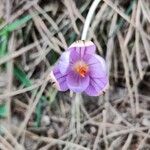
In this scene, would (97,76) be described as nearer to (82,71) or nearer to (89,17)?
(82,71)

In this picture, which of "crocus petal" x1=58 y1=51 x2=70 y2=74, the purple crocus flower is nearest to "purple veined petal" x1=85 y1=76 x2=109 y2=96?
the purple crocus flower

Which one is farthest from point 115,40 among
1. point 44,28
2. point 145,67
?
point 44,28

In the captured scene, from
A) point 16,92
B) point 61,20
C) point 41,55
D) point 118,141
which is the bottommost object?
point 118,141

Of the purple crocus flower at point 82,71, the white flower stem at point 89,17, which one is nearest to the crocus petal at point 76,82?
the purple crocus flower at point 82,71

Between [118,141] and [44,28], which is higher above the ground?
[44,28]

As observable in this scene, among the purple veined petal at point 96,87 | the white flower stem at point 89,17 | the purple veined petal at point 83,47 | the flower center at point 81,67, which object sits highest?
the white flower stem at point 89,17

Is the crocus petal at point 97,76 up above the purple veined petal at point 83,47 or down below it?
below

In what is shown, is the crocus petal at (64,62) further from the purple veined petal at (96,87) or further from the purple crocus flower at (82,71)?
the purple veined petal at (96,87)

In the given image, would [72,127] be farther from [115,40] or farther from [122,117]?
[115,40]

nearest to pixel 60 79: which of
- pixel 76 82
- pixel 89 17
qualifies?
pixel 76 82
